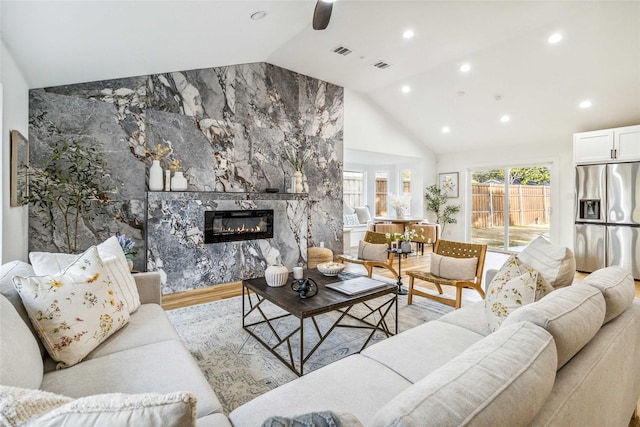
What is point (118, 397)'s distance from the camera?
572mm

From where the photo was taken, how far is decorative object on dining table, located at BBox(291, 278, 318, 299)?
228cm

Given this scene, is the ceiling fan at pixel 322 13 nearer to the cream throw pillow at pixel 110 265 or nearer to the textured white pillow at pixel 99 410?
the cream throw pillow at pixel 110 265

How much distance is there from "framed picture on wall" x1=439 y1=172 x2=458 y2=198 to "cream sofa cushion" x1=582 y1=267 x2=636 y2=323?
246 inches

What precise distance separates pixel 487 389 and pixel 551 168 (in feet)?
22.4

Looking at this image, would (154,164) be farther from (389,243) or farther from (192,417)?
(192,417)

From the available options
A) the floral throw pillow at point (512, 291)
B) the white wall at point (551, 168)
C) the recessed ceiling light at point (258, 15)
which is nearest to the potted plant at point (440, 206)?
the white wall at point (551, 168)

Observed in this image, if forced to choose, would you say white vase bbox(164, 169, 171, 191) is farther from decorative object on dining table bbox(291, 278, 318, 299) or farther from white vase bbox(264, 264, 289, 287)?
decorative object on dining table bbox(291, 278, 318, 299)

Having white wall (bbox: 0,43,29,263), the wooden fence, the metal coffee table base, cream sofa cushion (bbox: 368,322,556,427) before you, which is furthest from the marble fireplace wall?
cream sofa cushion (bbox: 368,322,556,427)

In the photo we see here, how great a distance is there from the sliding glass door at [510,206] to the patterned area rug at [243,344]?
4409 mm

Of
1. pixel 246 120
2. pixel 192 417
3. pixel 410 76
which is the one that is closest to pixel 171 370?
pixel 192 417

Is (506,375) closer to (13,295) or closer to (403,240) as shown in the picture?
(13,295)

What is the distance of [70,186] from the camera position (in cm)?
351

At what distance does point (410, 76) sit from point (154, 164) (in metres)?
4.46

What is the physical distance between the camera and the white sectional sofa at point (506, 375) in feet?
2.31
